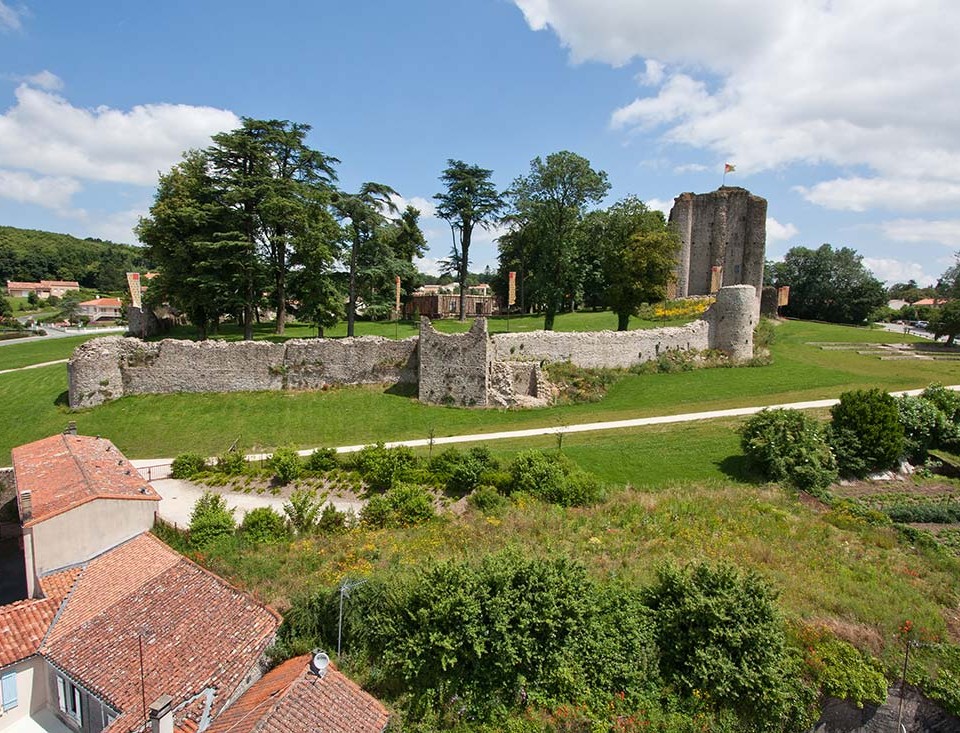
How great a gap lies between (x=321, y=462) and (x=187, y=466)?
4.53 meters

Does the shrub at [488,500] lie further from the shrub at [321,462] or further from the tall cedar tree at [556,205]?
the tall cedar tree at [556,205]

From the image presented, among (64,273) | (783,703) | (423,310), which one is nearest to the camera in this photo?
(783,703)

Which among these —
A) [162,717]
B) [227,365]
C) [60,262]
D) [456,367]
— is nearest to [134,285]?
[227,365]

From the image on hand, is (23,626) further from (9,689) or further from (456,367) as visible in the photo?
(456,367)

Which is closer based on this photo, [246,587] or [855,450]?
[246,587]

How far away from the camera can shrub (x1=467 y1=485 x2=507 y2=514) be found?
50.9ft

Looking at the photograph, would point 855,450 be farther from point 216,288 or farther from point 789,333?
point 216,288

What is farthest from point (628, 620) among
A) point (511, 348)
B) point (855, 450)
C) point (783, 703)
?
point (511, 348)

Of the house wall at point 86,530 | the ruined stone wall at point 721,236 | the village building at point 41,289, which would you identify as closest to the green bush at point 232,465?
the house wall at point 86,530

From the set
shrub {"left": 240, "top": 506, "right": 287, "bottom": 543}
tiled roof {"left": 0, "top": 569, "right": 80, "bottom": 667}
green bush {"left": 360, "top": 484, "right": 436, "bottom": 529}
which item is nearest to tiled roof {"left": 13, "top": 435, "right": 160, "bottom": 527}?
tiled roof {"left": 0, "top": 569, "right": 80, "bottom": 667}

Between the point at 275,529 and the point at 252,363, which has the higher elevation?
→ the point at 252,363

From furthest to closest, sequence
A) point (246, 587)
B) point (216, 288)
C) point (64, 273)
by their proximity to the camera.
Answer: point (64, 273) → point (216, 288) → point (246, 587)

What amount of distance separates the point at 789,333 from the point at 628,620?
114 feet

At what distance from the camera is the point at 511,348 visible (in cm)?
2602
